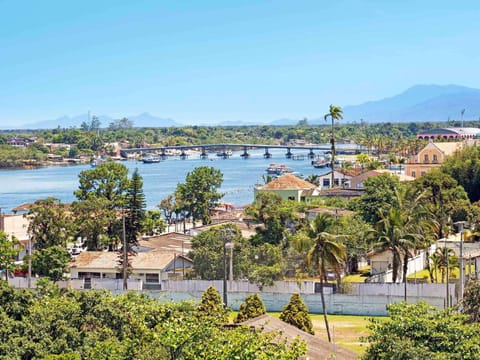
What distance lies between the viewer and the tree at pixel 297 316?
3200cm

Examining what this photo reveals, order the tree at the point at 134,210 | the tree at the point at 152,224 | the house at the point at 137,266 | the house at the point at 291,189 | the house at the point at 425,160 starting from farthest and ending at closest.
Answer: the house at the point at 425,160, the house at the point at 291,189, the tree at the point at 152,224, the tree at the point at 134,210, the house at the point at 137,266

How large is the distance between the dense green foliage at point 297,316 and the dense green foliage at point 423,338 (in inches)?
455

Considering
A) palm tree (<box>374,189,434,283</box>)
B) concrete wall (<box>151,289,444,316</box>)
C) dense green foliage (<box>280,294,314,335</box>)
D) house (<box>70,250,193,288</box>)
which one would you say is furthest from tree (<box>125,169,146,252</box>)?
dense green foliage (<box>280,294,314,335</box>)

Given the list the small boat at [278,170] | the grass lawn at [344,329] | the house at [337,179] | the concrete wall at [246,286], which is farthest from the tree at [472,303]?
the small boat at [278,170]

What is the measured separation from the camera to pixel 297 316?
32.2m

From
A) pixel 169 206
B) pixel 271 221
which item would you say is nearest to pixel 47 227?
pixel 271 221

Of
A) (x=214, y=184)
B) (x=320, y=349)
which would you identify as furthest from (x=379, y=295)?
(x=214, y=184)

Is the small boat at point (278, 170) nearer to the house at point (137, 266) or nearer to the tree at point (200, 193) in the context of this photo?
the tree at point (200, 193)

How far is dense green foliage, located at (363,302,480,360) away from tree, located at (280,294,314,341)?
11566mm

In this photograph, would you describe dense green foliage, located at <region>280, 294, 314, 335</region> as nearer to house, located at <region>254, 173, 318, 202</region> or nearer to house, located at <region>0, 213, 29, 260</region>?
house, located at <region>0, 213, 29, 260</region>

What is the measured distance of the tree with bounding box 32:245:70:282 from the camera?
44.3m

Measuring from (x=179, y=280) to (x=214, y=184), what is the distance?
88.8 ft

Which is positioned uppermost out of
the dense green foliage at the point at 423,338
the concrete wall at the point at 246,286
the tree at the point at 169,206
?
the dense green foliage at the point at 423,338

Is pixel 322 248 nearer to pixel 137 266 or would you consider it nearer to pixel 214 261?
pixel 214 261
